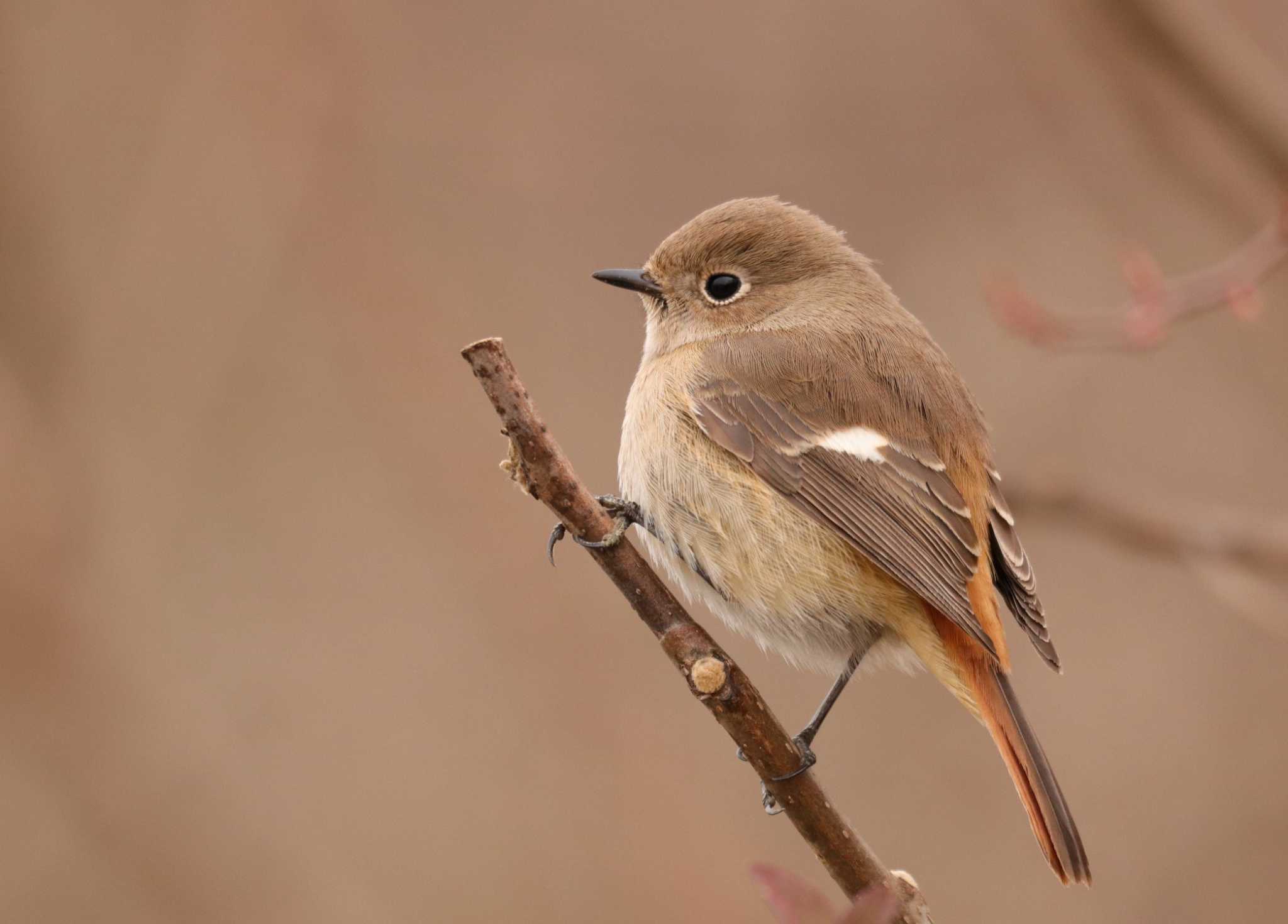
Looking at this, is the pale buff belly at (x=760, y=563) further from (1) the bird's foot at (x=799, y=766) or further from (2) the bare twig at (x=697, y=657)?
(2) the bare twig at (x=697, y=657)

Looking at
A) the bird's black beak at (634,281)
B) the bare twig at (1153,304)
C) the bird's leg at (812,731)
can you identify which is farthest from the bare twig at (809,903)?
the bird's black beak at (634,281)

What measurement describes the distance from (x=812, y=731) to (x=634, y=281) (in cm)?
156

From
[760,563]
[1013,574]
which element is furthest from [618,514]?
[1013,574]

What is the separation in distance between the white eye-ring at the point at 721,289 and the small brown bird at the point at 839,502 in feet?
0.45

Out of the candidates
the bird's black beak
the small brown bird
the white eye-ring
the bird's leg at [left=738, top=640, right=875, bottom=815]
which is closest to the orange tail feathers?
the small brown bird

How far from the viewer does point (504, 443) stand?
5617 millimetres

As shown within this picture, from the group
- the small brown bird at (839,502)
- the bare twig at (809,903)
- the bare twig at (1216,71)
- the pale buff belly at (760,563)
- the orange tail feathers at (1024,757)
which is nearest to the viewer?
the bare twig at (809,903)

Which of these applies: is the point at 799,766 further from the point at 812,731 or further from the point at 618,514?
the point at 618,514

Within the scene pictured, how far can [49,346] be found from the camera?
13.7 feet

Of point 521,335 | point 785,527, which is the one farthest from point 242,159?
point 785,527

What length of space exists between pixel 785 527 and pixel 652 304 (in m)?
1.11

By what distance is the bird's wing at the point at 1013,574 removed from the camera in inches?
145

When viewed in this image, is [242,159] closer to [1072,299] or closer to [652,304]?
[652,304]

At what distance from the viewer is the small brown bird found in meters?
3.37
